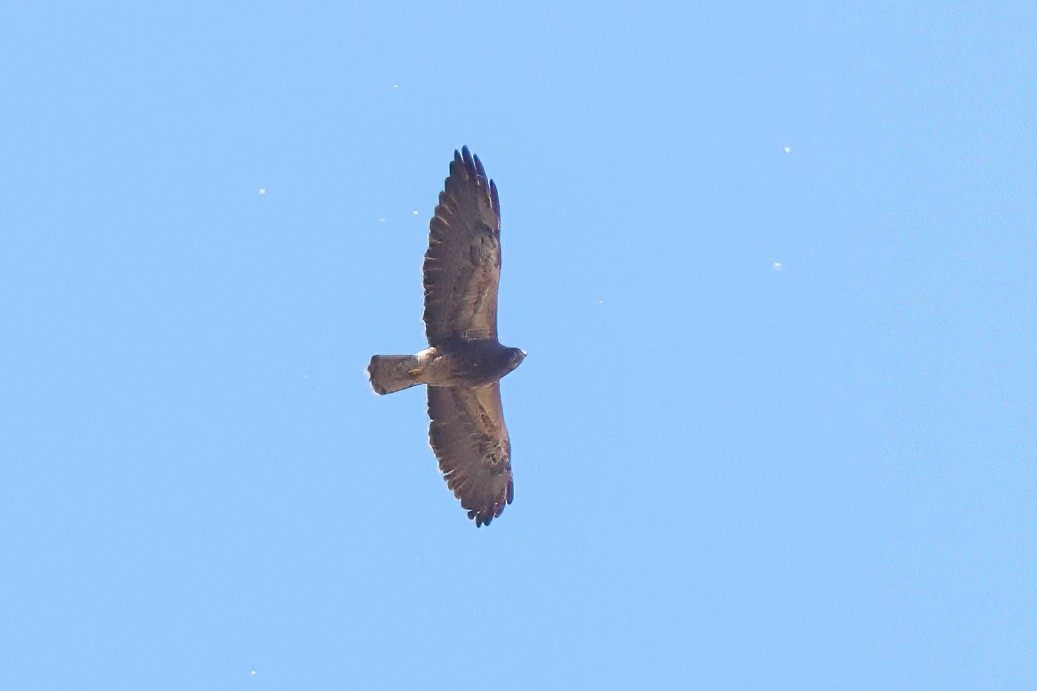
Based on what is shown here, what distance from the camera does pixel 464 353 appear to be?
19.5m

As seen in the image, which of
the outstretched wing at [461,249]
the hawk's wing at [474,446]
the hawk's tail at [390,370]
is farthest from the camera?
the hawk's wing at [474,446]

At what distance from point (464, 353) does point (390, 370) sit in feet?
2.88

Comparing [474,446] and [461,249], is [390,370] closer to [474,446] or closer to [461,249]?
[461,249]

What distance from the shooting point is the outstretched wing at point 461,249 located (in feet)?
62.1

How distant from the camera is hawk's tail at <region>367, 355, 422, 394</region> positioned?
63.4 feet

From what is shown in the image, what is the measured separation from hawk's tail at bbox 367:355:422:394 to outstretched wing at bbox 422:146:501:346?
342mm

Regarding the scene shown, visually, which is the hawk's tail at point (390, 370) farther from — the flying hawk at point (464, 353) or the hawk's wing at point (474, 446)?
the hawk's wing at point (474, 446)

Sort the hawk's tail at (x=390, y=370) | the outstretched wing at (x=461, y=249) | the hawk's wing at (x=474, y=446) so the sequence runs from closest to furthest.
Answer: the outstretched wing at (x=461, y=249), the hawk's tail at (x=390, y=370), the hawk's wing at (x=474, y=446)

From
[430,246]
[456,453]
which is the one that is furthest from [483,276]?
[456,453]

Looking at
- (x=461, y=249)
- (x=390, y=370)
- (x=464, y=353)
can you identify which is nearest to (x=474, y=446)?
(x=464, y=353)

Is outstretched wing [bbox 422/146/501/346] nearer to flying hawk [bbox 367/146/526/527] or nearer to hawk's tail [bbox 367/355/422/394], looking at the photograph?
flying hawk [bbox 367/146/526/527]

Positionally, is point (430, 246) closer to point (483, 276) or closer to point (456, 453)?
point (483, 276)

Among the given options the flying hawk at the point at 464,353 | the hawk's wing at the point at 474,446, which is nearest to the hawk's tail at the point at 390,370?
the flying hawk at the point at 464,353

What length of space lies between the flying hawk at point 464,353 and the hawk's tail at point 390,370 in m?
0.01
